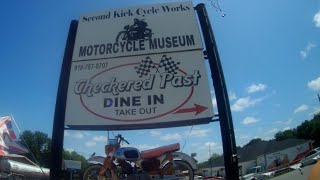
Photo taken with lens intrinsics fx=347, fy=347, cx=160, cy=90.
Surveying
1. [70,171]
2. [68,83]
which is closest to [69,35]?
[68,83]

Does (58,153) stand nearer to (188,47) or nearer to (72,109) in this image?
(72,109)

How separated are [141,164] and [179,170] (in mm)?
689

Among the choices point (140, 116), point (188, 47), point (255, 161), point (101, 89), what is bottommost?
point (140, 116)

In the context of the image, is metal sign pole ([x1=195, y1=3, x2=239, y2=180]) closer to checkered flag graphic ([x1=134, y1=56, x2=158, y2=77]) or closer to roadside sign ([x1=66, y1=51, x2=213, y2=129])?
roadside sign ([x1=66, y1=51, x2=213, y2=129])

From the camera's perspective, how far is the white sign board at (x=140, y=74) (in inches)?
223

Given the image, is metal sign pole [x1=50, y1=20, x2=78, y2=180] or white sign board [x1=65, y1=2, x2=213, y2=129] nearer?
white sign board [x1=65, y1=2, x2=213, y2=129]

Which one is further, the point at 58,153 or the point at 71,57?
the point at 71,57

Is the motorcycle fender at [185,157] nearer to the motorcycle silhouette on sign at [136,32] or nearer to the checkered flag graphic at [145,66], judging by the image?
the checkered flag graphic at [145,66]

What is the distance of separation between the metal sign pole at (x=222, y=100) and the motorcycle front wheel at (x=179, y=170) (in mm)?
810

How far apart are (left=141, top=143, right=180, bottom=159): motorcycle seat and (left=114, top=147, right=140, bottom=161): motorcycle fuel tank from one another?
6.9 inches

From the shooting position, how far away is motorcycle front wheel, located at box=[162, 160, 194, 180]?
5984 millimetres

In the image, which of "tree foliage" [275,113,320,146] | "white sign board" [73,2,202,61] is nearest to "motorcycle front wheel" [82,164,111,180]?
"white sign board" [73,2,202,61]

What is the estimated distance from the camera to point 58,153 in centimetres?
580

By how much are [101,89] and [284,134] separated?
118969 mm
